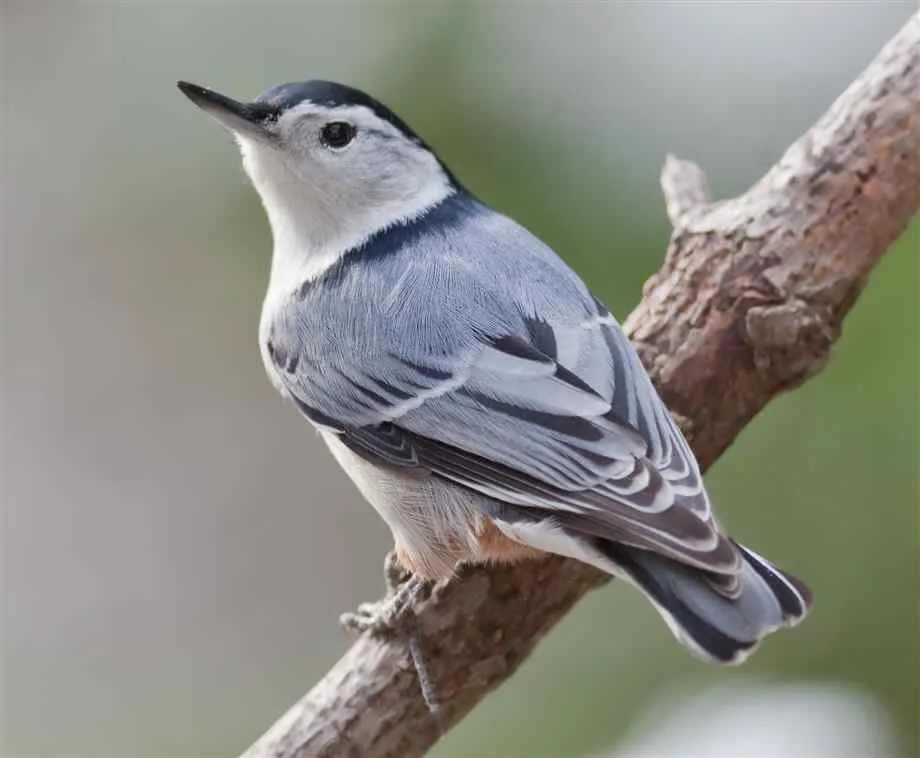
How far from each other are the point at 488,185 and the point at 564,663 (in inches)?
29.3

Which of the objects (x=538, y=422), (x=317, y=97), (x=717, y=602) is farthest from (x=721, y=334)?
(x=317, y=97)

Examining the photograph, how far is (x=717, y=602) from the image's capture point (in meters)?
1.05

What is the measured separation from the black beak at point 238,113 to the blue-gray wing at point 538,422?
0.25m

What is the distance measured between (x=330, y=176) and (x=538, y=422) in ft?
1.44

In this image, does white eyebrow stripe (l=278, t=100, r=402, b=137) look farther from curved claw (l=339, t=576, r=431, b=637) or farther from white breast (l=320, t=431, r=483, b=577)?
curved claw (l=339, t=576, r=431, b=637)

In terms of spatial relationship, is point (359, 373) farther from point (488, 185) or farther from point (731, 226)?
point (488, 185)

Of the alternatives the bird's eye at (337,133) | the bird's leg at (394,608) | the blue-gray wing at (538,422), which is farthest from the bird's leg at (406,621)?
the bird's eye at (337,133)

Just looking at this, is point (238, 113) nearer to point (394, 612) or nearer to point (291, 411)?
point (394, 612)

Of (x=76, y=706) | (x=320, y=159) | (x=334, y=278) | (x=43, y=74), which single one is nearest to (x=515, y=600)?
(x=334, y=278)

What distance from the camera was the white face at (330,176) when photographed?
55.9 inches

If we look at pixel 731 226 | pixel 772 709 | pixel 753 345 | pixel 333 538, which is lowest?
pixel 772 709

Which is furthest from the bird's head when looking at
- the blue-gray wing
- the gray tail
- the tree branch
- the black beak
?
the gray tail

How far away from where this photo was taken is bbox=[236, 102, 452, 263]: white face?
1.42m

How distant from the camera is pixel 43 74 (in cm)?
225
